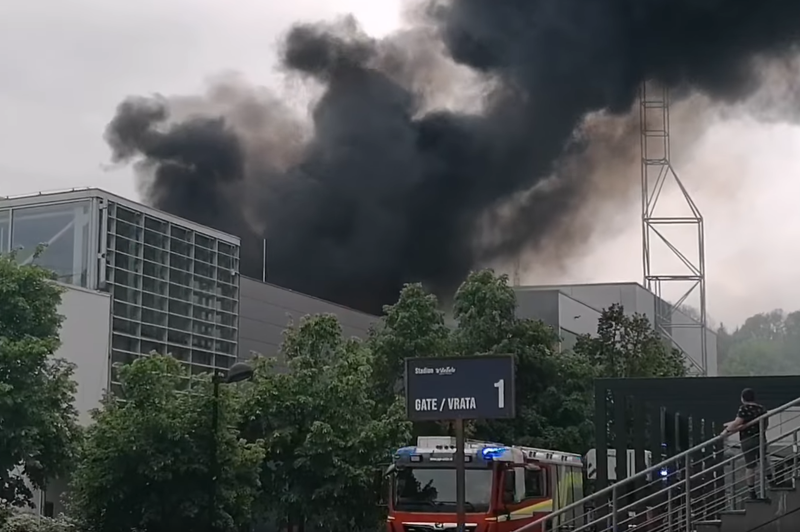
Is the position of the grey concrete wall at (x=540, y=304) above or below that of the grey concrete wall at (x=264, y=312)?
above

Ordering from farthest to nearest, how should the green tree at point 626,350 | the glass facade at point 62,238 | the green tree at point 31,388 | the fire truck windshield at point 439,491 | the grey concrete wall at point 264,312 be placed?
the grey concrete wall at point 264,312
the green tree at point 626,350
the glass facade at point 62,238
the green tree at point 31,388
the fire truck windshield at point 439,491

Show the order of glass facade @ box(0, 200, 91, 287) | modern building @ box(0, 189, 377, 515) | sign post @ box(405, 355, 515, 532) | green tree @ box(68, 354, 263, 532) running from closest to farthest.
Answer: sign post @ box(405, 355, 515, 532) < green tree @ box(68, 354, 263, 532) < modern building @ box(0, 189, 377, 515) < glass facade @ box(0, 200, 91, 287)

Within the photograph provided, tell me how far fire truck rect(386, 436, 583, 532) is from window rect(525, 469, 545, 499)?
4 centimetres

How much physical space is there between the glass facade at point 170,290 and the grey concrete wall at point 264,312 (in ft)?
12.7

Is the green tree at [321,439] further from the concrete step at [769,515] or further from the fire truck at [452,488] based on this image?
the concrete step at [769,515]

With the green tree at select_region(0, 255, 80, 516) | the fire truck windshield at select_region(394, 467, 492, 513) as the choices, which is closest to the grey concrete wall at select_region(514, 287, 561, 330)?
the green tree at select_region(0, 255, 80, 516)

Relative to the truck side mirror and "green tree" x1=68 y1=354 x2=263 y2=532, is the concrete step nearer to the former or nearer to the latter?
the truck side mirror

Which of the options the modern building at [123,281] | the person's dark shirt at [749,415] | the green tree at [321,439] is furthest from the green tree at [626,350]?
the person's dark shirt at [749,415]

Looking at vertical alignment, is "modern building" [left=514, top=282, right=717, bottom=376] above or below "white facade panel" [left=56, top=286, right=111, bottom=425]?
above

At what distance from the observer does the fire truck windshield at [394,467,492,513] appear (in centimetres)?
2102

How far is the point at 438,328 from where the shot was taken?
38.0m

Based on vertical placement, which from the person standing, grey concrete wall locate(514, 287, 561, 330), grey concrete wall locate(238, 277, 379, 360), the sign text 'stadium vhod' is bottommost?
the person standing

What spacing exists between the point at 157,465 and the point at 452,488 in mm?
7935

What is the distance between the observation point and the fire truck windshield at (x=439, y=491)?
21.0 metres
